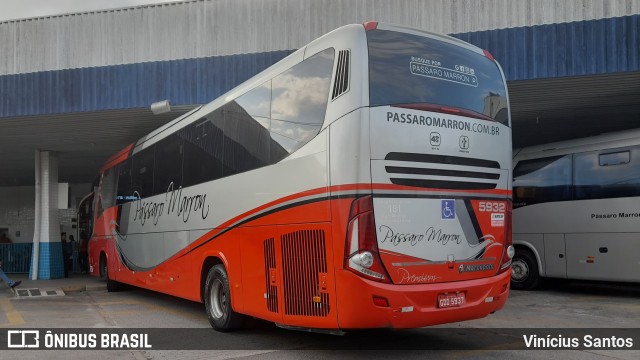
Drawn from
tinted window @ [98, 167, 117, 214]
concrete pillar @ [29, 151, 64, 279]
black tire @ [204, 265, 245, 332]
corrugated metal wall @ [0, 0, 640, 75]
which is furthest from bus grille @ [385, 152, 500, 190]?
concrete pillar @ [29, 151, 64, 279]

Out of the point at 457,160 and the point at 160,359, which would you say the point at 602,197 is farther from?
the point at 160,359

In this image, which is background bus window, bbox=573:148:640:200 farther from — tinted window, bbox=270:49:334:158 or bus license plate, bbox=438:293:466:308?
tinted window, bbox=270:49:334:158

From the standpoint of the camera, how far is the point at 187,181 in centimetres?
967

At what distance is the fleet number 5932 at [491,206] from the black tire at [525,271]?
7.08m

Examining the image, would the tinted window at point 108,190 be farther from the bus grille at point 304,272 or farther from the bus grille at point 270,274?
the bus grille at point 304,272

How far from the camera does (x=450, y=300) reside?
20.3ft

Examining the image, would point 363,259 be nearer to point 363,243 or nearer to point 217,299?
point 363,243

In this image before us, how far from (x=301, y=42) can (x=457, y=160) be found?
7.96 metres

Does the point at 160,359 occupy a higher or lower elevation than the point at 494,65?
lower

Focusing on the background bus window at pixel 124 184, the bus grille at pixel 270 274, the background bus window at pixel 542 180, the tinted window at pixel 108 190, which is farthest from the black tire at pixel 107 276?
the background bus window at pixel 542 180

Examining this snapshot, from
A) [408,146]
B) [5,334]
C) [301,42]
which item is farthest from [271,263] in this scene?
[301,42]

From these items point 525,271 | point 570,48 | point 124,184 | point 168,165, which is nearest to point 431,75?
point 168,165

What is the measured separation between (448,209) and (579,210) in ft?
23.8

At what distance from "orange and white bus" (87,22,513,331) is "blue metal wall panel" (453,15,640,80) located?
497 centimetres
